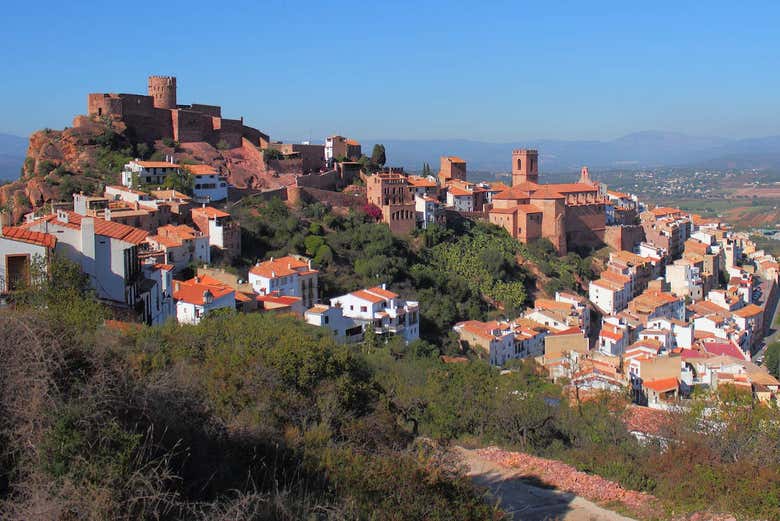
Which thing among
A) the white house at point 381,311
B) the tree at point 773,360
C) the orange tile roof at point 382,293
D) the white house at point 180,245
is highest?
the white house at point 180,245

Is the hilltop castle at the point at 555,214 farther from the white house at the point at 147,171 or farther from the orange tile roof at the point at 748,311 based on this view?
the white house at the point at 147,171

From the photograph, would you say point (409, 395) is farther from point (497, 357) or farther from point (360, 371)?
point (497, 357)

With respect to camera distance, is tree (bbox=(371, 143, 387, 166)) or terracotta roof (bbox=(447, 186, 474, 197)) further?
terracotta roof (bbox=(447, 186, 474, 197))

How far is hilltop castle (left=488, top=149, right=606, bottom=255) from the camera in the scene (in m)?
39.0

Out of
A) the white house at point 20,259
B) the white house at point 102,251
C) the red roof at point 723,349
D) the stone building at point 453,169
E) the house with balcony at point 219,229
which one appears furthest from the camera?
the stone building at point 453,169

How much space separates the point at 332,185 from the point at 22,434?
31.3 meters

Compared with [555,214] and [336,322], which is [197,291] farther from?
[555,214]

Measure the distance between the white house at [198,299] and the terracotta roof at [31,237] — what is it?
6.01 m

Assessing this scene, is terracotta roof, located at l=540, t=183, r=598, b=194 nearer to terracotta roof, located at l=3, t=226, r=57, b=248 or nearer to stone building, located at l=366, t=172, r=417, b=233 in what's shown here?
stone building, located at l=366, t=172, r=417, b=233

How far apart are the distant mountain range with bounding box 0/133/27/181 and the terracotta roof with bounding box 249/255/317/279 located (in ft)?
147

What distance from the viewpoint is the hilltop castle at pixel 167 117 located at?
32906 mm

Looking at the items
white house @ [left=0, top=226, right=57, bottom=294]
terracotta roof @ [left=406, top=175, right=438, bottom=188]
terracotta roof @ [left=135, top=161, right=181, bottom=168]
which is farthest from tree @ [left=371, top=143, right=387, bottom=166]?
white house @ [left=0, top=226, right=57, bottom=294]

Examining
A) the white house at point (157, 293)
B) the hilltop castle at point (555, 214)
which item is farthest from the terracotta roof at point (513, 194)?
the white house at point (157, 293)

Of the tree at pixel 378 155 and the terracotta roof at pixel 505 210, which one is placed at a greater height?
the tree at pixel 378 155
